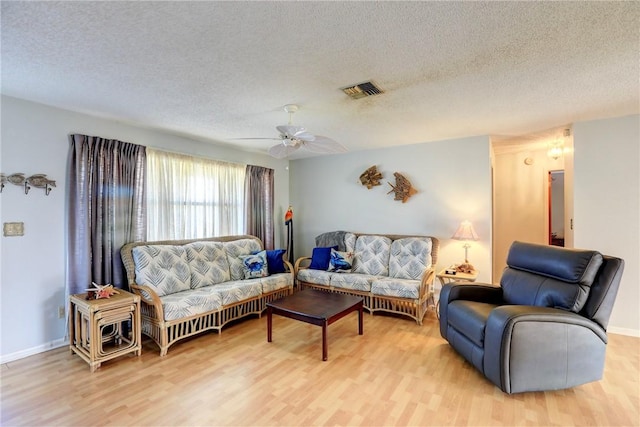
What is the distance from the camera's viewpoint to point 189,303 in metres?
3.07

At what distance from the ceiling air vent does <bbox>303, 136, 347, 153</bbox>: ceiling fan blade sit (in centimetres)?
44

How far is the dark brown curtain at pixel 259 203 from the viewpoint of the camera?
4.91 metres

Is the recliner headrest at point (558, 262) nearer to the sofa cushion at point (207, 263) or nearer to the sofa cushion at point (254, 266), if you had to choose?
the sofa cushion at point (254, 266)

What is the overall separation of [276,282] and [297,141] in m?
2.03

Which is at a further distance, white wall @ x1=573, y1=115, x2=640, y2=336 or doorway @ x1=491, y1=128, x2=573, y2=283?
doorway @ x1=491, y1=128, x2=573, y2=283

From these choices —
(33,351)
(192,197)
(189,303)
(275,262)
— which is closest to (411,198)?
(275,262)

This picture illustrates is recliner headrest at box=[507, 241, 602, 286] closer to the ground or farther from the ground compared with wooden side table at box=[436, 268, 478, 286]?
farther from the ground

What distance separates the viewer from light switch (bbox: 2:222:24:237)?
269cm

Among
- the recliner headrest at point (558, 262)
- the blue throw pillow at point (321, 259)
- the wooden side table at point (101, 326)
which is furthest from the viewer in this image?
the blue throw pillow at point (321, 259)

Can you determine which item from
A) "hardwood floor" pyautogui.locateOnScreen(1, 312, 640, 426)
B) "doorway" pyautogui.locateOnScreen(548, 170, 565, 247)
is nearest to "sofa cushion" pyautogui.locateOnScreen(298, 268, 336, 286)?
"hardwood floor" pyautogui.locateOnScreen(1, 312, 640, 426)

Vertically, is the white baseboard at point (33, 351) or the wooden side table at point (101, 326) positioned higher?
the wooden side table at point (101, 326)

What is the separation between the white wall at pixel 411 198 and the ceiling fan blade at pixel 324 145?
1.94 m

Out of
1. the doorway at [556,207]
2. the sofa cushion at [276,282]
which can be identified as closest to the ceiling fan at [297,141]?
the sofa cushion at [276,282]

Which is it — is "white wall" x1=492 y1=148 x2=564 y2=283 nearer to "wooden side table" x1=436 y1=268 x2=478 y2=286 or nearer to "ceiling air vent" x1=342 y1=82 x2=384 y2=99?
"wooden side table" x1=436 y1=268 x2=478 y2=286
